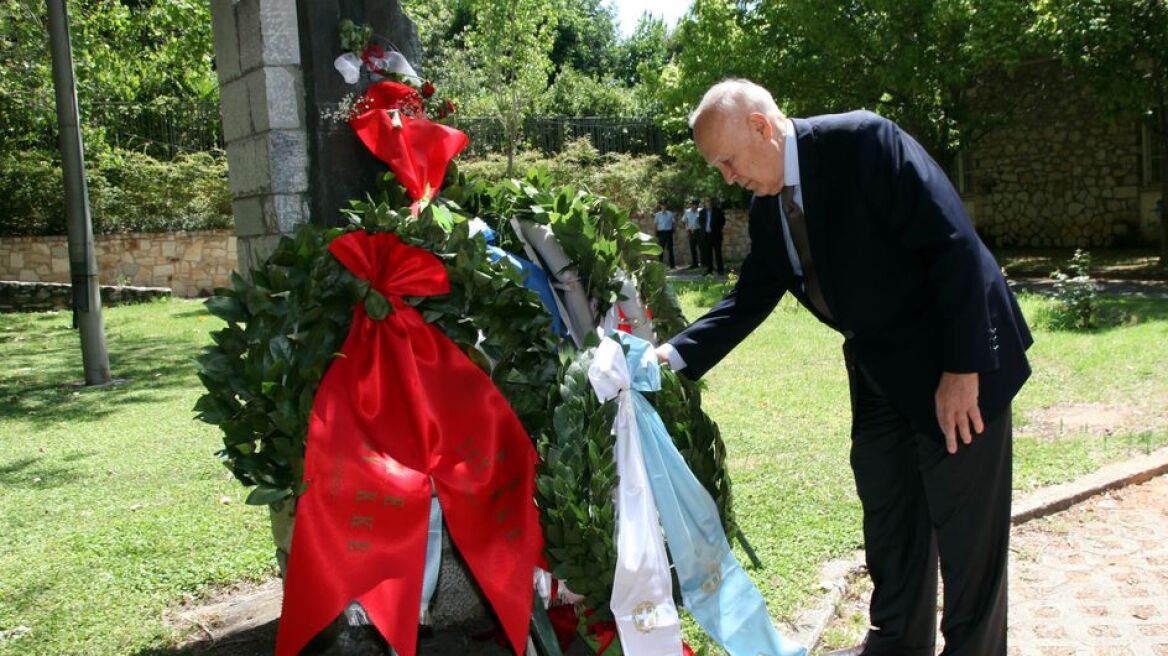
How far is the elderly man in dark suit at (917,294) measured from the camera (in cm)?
298

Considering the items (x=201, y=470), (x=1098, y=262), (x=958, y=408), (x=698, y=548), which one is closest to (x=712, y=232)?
(x=1098, y=262)

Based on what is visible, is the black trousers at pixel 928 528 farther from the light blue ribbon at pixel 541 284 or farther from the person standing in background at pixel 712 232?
the person standing in background at pixel 712 232

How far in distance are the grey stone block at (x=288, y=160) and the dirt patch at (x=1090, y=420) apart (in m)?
4.81

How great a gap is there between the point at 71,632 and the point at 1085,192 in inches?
875

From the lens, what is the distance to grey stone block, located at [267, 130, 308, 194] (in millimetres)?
4176

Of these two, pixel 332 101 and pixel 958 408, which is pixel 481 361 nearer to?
pixel 332 101

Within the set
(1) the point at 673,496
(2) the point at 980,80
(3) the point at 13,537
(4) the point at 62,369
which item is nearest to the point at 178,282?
(4) the point at 62,369

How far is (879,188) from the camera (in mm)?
3068

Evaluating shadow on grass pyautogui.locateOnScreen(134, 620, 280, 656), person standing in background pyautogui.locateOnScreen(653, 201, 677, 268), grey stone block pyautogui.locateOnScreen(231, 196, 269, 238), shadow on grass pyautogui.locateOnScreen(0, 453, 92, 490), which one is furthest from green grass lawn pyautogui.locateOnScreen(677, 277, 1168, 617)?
person standing in background pyautogui.locateOnScreen(653, 201, 677, 268)

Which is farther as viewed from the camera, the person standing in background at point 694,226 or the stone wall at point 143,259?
the person standing in background at point 694,226

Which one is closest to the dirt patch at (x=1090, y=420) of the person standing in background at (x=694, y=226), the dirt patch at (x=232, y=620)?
the dirt patch at (x=232, y=620)

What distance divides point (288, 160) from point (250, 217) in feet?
1.30

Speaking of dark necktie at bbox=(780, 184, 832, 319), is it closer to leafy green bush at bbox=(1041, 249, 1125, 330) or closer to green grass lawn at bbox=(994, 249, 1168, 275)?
leafy green bush at bbox=(1041, 249, 1125, 330)

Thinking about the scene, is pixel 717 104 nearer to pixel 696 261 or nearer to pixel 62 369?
pixel 62 369
